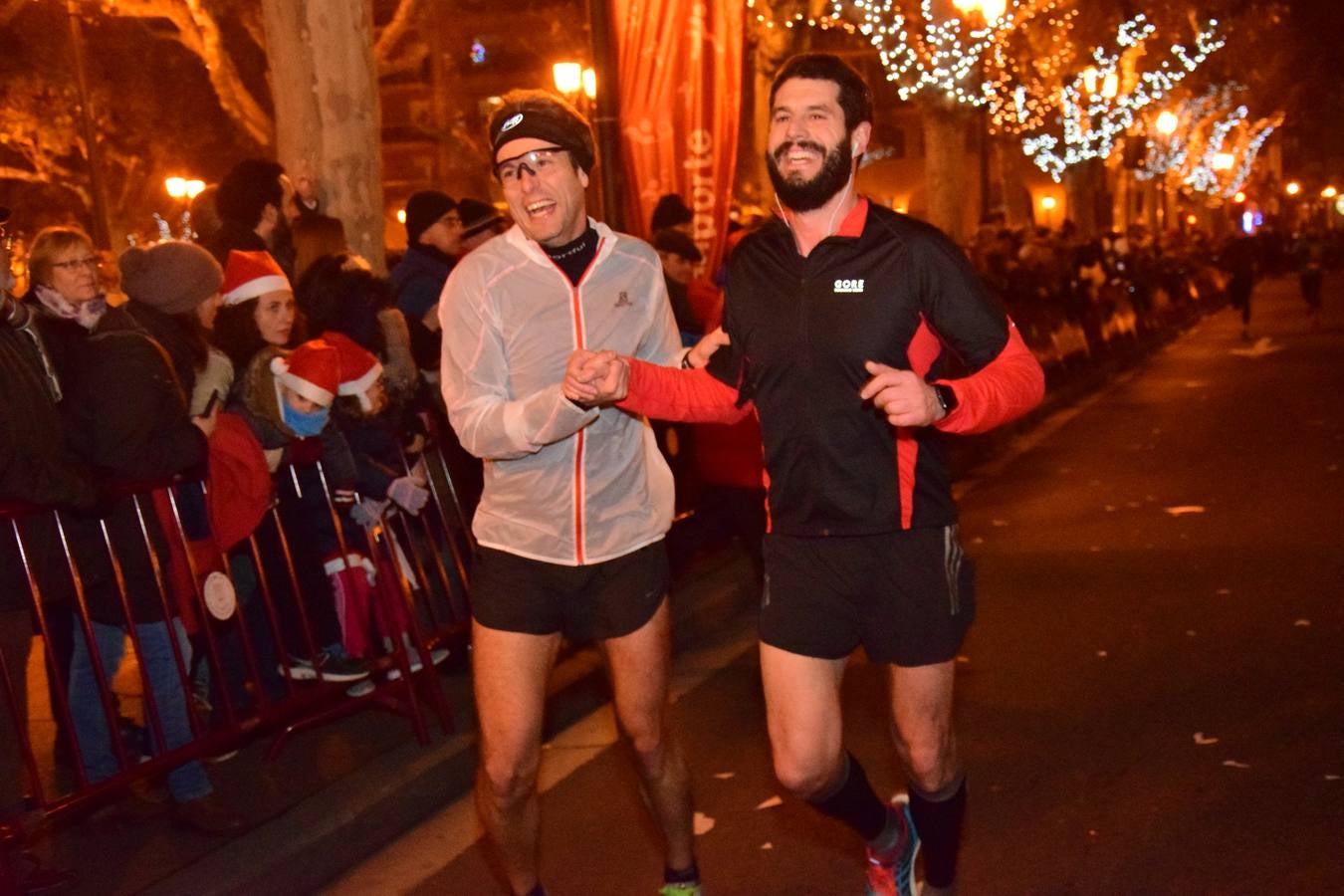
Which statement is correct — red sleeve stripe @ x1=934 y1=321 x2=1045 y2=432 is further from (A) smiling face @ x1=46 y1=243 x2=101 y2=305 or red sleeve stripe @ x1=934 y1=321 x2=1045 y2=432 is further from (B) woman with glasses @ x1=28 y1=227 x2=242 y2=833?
(A) smiling face @ x1=46 y1=243 x2=101 y2=305

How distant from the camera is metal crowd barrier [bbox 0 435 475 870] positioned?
17.1ft

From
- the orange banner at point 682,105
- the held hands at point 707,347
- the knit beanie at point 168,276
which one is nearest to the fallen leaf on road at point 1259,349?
the orange banner at point 682,105

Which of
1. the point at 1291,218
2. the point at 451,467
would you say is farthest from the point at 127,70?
the point at 1291,218

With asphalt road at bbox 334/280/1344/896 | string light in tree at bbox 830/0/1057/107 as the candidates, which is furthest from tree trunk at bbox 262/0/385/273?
string light in tree at bbox 830/0/1057/107

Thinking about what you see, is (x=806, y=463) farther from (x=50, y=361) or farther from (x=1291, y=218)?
(x=1291, y=218)

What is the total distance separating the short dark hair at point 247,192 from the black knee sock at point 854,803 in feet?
13.4

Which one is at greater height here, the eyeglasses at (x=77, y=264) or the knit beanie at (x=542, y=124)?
the knit beanie at (x=542, y=124)

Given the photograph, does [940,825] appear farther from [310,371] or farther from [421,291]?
[421,291]

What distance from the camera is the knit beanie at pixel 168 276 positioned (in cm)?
593

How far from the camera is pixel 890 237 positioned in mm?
3988

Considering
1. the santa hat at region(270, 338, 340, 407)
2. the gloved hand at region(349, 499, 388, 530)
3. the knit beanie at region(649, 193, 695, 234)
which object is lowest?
the gloved hand at region(349, 499, 388, 530)

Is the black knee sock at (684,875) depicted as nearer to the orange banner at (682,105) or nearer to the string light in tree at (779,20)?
the orange banner at (682,105)

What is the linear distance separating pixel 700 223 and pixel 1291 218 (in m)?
93.8

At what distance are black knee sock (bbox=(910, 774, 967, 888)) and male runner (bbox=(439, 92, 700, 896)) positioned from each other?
0.70m
